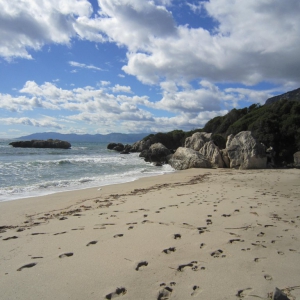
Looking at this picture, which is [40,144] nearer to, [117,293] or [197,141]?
[197,141]

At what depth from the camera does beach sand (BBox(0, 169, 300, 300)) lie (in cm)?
287

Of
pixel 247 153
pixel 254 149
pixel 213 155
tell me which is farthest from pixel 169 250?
pixel 213 155

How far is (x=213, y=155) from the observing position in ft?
63.6

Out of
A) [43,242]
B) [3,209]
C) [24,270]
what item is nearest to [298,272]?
[24,270]

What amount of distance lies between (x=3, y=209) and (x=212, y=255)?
6440 millimetres

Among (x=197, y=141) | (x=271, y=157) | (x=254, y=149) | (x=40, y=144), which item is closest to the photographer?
(x=254, y=149)

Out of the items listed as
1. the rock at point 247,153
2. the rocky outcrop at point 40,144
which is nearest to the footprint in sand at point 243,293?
the rock at point 247,153

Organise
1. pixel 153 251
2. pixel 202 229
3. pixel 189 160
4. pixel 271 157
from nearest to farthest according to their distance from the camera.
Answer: pixel 153 251, pixel 202 229, pixel 271 157, pixel 189 160

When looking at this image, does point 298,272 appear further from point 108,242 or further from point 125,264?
point 108,242

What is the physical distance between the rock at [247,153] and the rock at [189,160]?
238 centimetres

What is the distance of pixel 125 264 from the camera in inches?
135

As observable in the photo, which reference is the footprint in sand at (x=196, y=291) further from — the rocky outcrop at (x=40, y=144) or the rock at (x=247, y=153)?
the rocky outcrop at (x=40, y=144)

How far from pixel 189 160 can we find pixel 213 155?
198 centimetres

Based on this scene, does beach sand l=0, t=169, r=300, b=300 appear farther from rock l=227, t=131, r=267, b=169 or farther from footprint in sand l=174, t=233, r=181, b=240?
rock l=227, t=131, r=267, b=169
